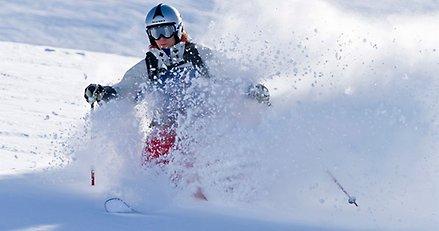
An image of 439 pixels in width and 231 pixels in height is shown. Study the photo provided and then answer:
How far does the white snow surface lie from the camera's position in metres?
5.58

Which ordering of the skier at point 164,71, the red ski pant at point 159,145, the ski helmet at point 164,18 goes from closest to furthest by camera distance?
the red ski pant at point 159,145, the skier at point 164,71, the ski helmet at point 164,18

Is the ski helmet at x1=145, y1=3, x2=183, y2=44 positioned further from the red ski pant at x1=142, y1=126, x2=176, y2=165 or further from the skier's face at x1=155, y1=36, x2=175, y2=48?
the red ski pant at x1=142, y1=126, x2=176, y2=165

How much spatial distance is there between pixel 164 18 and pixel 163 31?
0.11 metres

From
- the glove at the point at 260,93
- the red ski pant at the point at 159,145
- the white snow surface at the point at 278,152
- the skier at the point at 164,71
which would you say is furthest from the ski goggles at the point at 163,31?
the glove at the point at 260,93

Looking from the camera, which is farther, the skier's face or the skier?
the skier's face

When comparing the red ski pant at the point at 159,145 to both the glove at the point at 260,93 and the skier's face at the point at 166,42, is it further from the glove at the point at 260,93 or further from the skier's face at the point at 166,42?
the skier's face at the point at 166,42

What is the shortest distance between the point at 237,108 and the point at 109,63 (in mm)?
16957

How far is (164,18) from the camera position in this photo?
782 centimetres

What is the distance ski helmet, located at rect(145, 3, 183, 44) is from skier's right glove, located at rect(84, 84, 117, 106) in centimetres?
66

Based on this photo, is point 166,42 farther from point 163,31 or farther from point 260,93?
point 260,93

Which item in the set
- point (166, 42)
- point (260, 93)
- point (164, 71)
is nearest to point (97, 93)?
point (164, 71)

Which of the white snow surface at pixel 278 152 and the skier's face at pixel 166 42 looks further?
the skier's face at pixel 166 42

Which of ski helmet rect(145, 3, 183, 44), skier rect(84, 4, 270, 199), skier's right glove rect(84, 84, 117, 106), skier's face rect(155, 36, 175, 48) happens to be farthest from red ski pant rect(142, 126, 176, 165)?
ski helmet rect(145, 3, 183, 44)

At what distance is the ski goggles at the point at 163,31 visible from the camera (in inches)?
308
